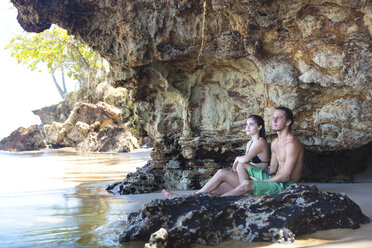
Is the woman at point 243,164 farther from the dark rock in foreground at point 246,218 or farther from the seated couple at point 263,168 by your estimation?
the dark rock in foreground at point 246,218

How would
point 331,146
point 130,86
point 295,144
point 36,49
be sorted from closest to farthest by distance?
point 295,144, point 331,146, point 130,86, point 36,49

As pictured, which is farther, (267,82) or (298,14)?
(267,82)

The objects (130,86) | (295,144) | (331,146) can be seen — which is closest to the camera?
(295,144)

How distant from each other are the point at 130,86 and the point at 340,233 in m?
5.24

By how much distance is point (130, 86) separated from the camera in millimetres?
7555

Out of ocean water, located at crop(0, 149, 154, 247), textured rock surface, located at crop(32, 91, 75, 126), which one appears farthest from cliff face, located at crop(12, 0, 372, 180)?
textured rock surface, located at crop(32, 91, 75, 126)

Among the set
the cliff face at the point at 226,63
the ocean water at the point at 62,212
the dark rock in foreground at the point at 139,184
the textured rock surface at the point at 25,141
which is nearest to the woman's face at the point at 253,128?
the cliff face at the point at 226,63

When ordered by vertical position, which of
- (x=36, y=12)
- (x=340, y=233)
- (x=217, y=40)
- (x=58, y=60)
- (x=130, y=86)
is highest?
(x=58, y=60)

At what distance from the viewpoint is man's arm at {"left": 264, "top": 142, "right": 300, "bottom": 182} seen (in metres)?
4.53

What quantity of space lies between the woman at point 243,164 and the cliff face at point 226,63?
1.20 m

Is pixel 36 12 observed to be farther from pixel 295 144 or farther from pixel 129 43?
pixel 295 144

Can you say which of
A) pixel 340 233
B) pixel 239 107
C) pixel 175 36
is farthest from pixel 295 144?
pixel 175 36

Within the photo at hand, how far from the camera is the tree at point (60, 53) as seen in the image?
2242cm

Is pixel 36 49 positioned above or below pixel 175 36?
above
